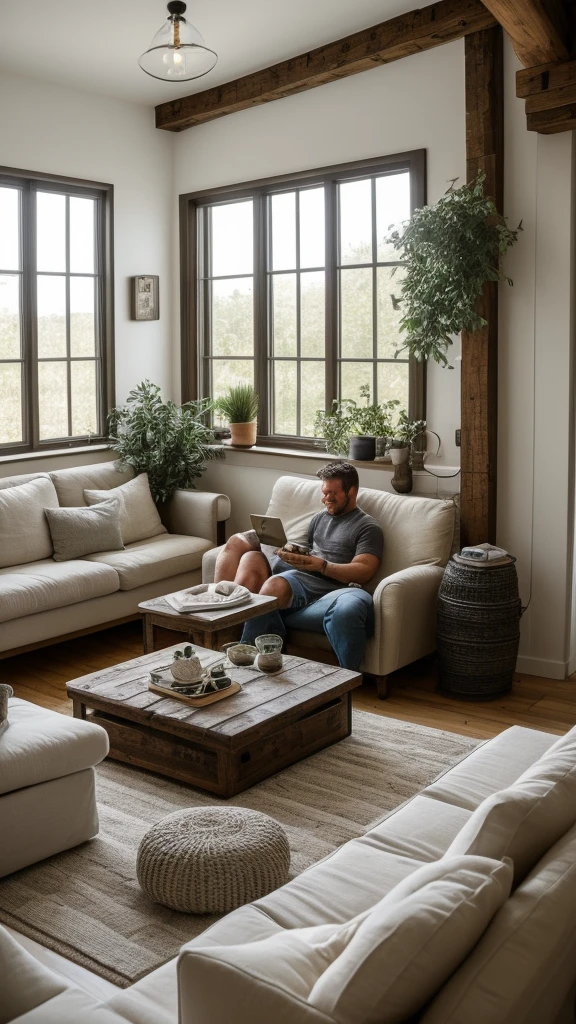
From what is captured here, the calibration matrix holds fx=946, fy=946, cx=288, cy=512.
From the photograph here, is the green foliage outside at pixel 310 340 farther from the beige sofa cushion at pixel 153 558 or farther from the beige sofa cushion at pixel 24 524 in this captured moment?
the beige sofa cushion at pixel 24 524

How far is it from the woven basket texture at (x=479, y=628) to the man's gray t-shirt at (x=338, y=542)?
18.0 inches

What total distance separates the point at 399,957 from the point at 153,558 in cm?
408

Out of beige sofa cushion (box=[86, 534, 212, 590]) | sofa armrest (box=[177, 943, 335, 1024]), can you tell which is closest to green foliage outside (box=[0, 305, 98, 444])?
beige sofa cushion (box=[86, 534, 212, 590])

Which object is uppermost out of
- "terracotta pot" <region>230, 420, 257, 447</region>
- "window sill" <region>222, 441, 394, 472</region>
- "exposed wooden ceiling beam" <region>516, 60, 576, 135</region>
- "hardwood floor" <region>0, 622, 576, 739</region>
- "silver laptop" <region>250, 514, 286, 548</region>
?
"exposed wooden ceiling beam" <region>516, 60, 576, 135</region>

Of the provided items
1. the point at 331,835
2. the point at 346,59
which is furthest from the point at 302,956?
the point at 346,59

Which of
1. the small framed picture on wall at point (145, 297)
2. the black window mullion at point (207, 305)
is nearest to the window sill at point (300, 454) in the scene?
the black window mullion at point (207, 305)

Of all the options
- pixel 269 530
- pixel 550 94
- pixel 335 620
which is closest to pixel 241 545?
pixel 269 530

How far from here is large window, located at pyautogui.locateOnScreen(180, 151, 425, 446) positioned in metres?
5.34

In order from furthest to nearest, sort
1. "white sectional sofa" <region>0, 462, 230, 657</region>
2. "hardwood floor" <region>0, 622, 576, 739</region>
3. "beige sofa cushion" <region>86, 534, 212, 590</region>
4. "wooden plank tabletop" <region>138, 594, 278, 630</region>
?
1. "beige sofa cushion" <region>86, 534, 212, 590</region>
2. "white sectional sofa" <region>0, 462, 230, 657</region>
3. "hardwood floor" <region>0, 622, 576, 739</region>
4. "wooden plank tabletop" <region>138, 594, 278, 630</region>

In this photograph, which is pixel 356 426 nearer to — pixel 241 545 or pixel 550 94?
pixel 241 545

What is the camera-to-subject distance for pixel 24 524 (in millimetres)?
5070

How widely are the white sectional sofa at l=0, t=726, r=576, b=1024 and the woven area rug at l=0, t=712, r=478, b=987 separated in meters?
0.64

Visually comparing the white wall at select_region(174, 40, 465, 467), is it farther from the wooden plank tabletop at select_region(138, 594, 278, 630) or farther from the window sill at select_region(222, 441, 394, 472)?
the wooden plank tabletop at select_region(138, 594, 278, 630)

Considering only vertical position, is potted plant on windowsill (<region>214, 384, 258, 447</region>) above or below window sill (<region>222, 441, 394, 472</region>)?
above
